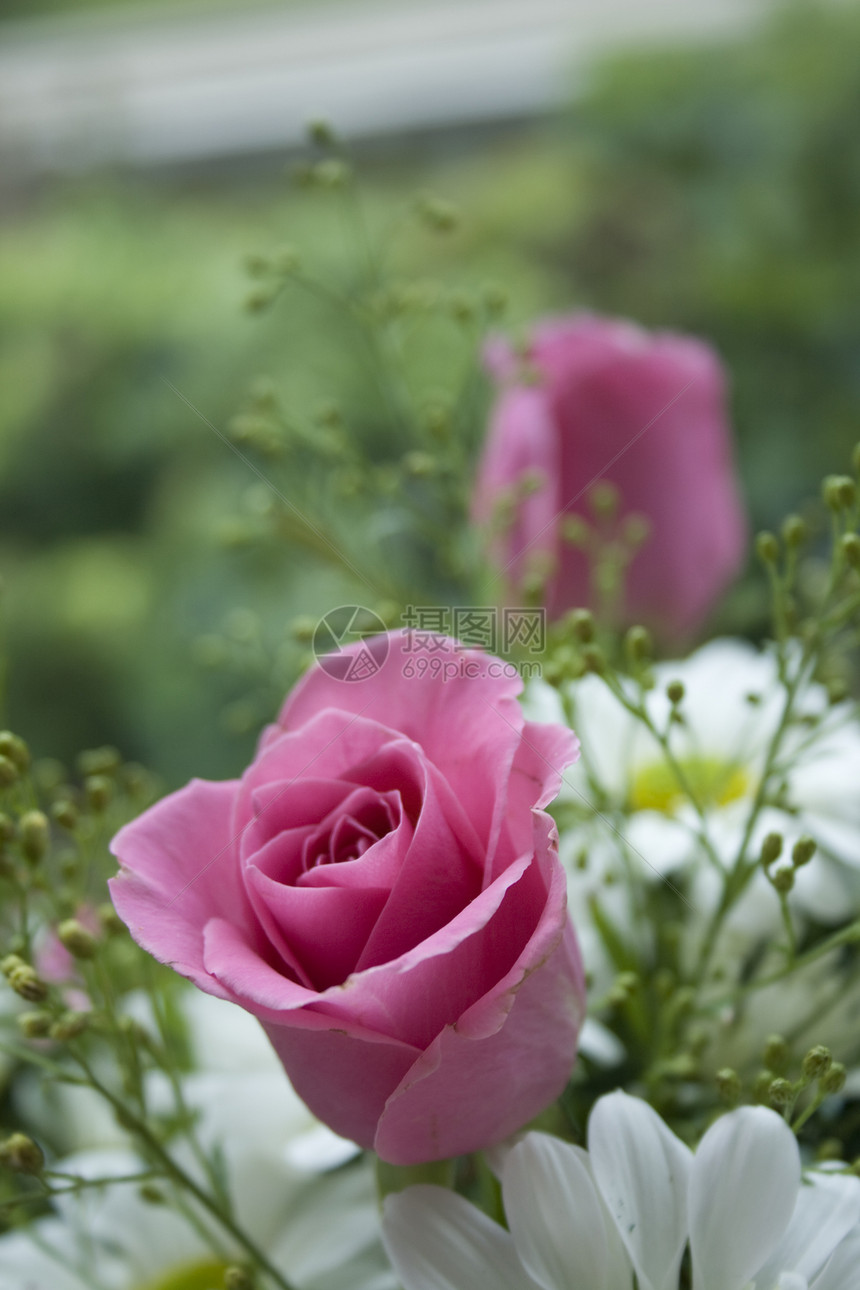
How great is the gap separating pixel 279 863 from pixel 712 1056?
0.38 feet

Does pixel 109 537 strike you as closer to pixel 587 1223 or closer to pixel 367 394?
pixel 367 394

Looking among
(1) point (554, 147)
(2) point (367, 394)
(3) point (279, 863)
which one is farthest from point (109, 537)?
(3) point (279, 863)

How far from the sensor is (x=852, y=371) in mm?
677

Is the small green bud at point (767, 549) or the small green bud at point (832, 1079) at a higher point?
the small green bud at point (767, 549)

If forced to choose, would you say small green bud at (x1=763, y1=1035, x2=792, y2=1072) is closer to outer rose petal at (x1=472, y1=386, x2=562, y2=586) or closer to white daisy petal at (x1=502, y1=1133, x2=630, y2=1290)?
white daisy petal at (x1=502, y1=1133, x2=630, y2=1290)

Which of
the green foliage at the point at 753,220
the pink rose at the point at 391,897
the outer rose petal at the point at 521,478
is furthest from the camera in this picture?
the green foliage at the point at 753,220

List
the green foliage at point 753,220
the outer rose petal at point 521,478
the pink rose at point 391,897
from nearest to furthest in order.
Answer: the pink rose at point 391,897
the outer rose petal at point 521,478
the green foliage at point 753,220

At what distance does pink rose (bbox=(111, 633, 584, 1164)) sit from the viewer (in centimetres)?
16

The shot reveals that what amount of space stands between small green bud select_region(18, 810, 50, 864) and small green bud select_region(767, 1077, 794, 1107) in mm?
129

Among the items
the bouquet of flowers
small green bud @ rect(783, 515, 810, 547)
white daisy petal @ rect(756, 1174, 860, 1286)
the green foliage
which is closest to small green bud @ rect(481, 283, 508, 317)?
the bouquet of flowers

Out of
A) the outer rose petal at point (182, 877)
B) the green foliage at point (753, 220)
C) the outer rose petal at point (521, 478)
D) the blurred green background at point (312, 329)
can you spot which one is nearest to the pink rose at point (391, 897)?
the outer rose petal at point (182, 877)

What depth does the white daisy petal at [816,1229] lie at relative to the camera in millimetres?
186

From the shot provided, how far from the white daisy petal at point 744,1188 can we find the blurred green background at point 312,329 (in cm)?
37

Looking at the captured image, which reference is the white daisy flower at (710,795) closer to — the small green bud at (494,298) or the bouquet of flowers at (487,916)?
the bouquet of flowers at (487,916)
